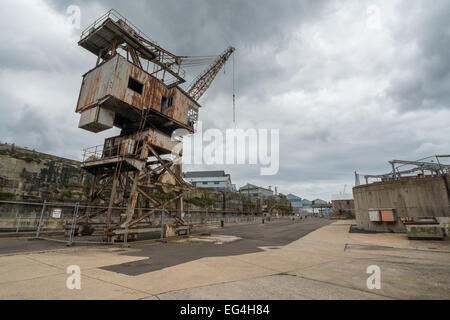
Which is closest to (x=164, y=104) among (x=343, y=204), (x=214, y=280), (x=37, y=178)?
(x=214, y=280)

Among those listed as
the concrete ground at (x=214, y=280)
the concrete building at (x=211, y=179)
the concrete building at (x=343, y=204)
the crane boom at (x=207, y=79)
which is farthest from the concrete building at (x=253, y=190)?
the concrete ground at (x=214, y=280)

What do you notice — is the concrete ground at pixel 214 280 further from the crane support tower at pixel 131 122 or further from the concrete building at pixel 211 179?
the concrete building at pixel 211 179

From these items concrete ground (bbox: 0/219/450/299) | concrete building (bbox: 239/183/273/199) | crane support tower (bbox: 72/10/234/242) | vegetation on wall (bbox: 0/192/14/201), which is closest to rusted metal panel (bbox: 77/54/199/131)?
crane support tower (bbox: 72/10/234/242)

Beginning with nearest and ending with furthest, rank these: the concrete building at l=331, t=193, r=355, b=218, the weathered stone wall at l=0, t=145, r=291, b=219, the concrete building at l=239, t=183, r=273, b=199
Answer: the weathered stone wall at l=0, t=145, r=291, b=219, the concrete building at l=331, t=193, r=355, b=218, the concrete building at l=239, t=183, r=273, b=199

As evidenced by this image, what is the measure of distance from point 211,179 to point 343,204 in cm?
5459

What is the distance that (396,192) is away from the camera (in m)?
18.2

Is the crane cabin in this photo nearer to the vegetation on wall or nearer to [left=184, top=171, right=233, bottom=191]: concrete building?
the vegetation on wall

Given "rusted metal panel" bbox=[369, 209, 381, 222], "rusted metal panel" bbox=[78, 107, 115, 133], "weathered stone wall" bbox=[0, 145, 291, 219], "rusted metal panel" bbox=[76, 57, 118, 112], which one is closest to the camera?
"rusted metal panel" bbox=[78, 107, 115, 133]

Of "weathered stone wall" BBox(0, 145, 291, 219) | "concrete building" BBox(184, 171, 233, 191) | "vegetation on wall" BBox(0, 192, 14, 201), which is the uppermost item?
"concrete building" BBox(184, 171, 233, 191)

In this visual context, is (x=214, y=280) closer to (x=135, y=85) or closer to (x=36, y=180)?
(x=135, y=85)

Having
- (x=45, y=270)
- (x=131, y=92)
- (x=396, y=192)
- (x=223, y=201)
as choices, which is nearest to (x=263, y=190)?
(x=223, y=201)

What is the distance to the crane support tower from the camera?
14058mm

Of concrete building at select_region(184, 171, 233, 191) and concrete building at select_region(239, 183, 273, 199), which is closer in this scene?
concrete building at select_region(184, 171, 233, 191)
